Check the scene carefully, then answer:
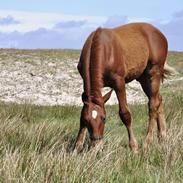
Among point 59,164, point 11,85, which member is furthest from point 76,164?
point 11,85

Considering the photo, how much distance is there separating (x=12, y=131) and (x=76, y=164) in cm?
338

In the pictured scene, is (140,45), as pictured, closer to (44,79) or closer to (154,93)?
(154,93)

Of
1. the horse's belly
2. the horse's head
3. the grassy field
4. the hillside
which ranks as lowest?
the hillside

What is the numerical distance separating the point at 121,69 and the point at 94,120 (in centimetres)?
194

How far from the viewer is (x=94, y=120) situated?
340 inches

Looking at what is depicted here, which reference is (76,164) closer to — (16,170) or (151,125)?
(16,170)

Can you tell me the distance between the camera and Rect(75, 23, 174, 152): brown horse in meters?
8.96

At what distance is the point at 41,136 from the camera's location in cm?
982

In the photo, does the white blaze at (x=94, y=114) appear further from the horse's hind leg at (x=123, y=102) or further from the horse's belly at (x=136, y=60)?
the horse's belly at (x=136, y=60)

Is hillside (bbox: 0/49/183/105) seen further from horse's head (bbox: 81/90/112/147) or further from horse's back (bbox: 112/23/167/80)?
horse's head (bbox: 81/90/112/147)

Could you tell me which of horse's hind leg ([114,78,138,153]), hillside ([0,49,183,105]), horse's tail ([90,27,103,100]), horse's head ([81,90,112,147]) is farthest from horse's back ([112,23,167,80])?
hillside ([0,49,183,105])

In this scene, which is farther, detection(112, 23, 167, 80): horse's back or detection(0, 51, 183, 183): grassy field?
detection(112, 23, 167, 80): horse's back

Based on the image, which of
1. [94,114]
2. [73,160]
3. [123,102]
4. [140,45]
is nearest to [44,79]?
[140,45]

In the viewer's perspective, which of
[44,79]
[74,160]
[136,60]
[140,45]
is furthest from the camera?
[44,79]
